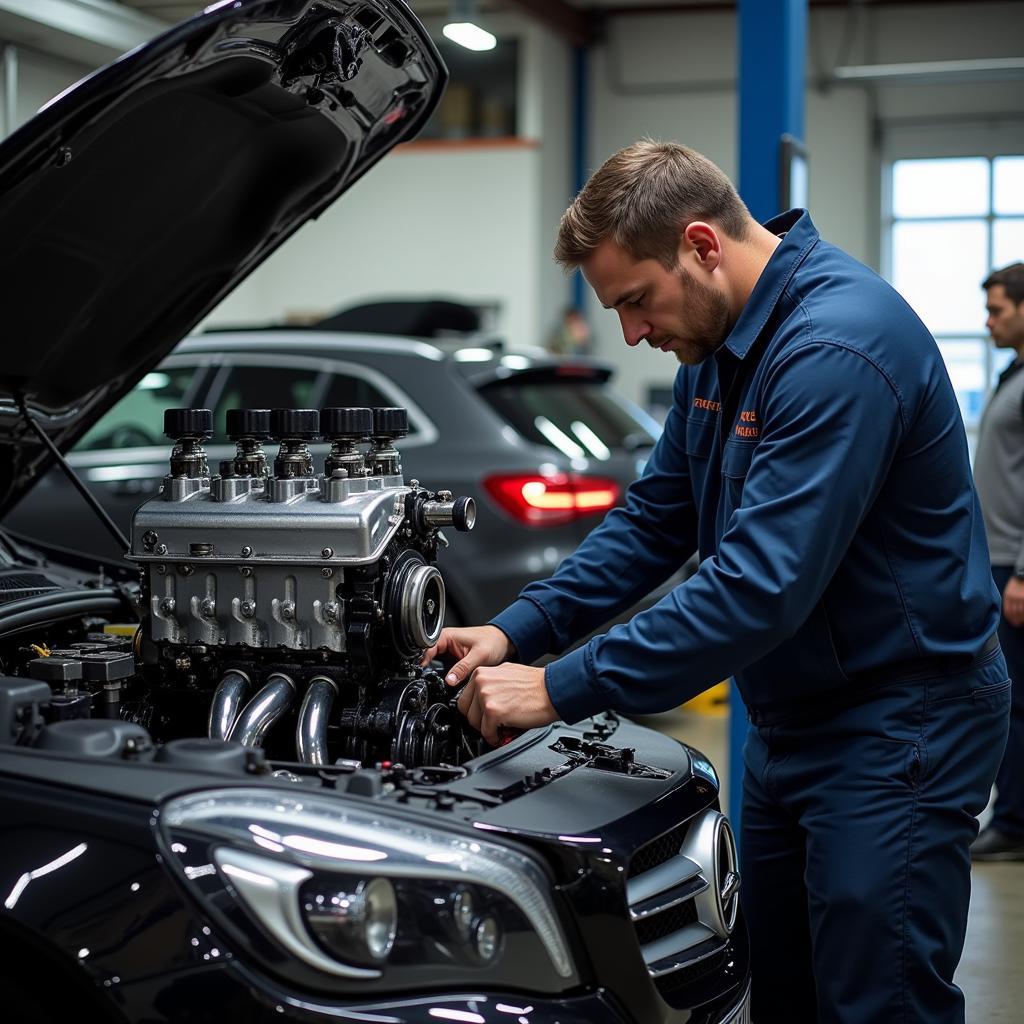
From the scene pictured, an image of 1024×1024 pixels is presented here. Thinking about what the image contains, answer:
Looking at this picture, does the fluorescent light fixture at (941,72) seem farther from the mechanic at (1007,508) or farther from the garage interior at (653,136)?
the mechanic at (1007,508)

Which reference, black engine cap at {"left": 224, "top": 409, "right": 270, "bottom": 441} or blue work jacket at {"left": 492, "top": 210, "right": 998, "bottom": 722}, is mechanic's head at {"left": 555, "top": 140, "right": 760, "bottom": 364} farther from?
black engine cap at {"left": 224, "top": 409, "right": 270, "bottom": 441}

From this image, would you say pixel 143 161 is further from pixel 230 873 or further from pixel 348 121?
pixel 230 873

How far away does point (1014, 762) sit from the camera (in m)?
4.31

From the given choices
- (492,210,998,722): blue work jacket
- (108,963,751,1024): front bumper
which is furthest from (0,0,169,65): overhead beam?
(108,963,751,1024): front bumper

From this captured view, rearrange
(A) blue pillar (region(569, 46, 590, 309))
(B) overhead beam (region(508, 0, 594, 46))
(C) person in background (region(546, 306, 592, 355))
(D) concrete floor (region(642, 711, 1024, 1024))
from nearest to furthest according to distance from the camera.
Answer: (D) concrete floor (region(642, 711, 1024, 1024)), (B) overhead beam (region(508, 0, 594, 46)), (C) person in background (region(546, 306, 592, 355)), (A) blue pillar (region(569, 46, 590, 309))

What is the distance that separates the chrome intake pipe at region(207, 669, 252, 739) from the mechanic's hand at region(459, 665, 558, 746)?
396 mm

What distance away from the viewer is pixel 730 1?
12320 mm

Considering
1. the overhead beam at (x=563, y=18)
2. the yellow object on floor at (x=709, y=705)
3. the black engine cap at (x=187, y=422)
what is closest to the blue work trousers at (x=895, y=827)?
the black engine cap at (x=187, y=422)

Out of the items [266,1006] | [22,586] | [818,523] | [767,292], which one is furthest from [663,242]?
[22,586]

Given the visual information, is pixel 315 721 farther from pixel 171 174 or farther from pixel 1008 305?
pixel 1008 305

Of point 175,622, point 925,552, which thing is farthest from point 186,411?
point 925,552

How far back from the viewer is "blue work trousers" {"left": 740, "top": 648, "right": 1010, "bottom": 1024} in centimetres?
185

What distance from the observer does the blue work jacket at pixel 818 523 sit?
1.77m

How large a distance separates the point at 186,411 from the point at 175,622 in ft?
1.18
